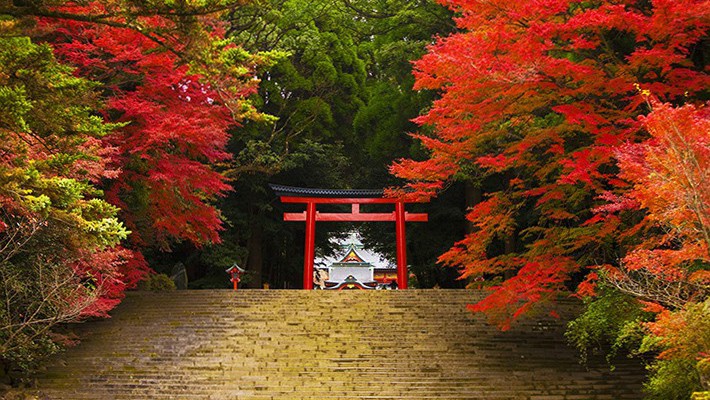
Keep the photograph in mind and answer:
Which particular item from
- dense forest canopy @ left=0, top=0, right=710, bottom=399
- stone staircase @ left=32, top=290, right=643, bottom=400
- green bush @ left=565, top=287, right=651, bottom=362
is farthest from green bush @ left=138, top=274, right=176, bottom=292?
green bush @ left=565, top=287, right=651, bottom=362

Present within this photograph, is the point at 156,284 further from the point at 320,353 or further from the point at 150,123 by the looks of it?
the point at 320,353

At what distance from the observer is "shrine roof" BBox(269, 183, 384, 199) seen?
19922 millimetres

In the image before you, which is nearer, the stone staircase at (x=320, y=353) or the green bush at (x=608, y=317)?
the green bush at (x=608, y=317)

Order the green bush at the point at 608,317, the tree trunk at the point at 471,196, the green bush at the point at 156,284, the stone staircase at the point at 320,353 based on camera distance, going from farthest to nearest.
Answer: the tree trunk at the point at 471,196 → the green bush at the point at 156,284 → the stone staircase at the point at 320,353 → the green bush at the point at 608,317

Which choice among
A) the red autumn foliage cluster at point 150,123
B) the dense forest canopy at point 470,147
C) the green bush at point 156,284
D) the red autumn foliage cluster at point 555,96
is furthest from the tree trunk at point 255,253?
the red autumn foliage cluster at point 555,96

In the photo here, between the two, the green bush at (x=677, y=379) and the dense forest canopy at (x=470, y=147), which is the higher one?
the dense forest canopy at (x=470, y=147)

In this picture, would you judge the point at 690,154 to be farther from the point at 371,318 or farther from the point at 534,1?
the point at 371,318

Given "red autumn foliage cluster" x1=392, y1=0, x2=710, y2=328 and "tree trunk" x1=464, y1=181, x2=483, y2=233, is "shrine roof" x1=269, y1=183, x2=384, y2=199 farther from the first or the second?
"red autumn foliage cluster" x1=392, y1=0, x2=710, y2=328

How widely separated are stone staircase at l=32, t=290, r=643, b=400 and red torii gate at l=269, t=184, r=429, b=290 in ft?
13.1

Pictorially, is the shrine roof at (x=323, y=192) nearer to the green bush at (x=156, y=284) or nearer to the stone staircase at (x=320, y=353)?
the green bush at (x=156, y=284)

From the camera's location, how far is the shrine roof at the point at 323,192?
19.9m

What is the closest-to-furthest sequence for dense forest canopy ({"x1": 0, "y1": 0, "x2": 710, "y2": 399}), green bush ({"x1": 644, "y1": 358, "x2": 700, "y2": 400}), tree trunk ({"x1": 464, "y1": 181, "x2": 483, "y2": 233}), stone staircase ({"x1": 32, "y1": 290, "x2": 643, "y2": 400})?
dense forest canopy ({"x1": 0, "y1": 0, "x2": 710, "y2": 399}) → green bush ({"x1": 644, "y1": 358, "x2": 700, "y2": 400}) → stone staircase ({"x1": 32, "y1": 290, "x2": 643, "y2": 400}) → tree trunk ({"x1": 464, "y1": 181, "x2": 483, "y2": 233})

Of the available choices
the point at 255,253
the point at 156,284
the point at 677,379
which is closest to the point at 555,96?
the point at 677,379

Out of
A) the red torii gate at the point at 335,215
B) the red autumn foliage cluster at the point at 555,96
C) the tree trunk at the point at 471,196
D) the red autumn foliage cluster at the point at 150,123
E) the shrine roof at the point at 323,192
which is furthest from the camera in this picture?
the tree trunk at the point at 471,196
